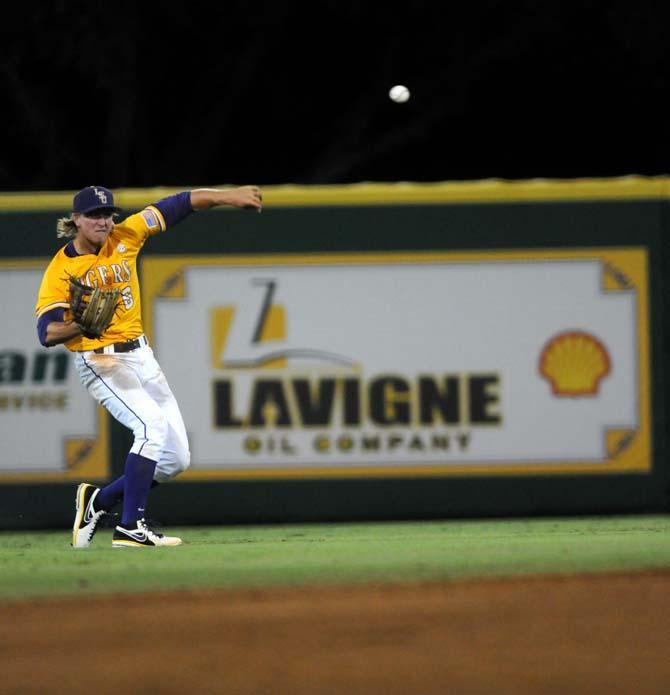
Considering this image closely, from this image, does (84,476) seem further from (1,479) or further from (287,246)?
(287,246)

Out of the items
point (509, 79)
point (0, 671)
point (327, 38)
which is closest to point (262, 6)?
point (327, 38)

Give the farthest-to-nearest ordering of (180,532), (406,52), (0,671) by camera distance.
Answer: (406,52), (180,532), (0,671)

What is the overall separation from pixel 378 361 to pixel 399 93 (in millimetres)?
11672

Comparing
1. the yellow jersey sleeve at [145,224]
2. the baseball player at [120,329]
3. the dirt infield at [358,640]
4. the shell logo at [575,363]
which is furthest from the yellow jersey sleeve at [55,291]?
the shell logo at [575,363]

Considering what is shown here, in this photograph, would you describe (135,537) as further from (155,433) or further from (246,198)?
(246,198)

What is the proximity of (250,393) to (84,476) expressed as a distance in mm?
1091

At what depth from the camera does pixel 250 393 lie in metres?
9.82

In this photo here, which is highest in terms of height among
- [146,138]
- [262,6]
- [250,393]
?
[262,6]

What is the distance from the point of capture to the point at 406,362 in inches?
388

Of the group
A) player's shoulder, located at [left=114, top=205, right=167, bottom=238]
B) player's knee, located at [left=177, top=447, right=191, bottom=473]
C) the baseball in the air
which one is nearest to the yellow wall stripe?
player's shoulder, located at [left=114, top=205, right=167, bottom=238]

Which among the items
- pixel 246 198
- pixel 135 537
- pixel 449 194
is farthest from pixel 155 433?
pixel 449 194

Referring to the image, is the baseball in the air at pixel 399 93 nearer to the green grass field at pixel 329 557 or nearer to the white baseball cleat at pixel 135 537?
the green grass field at pixel 329 557

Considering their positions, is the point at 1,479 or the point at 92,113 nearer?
the point at 1,479

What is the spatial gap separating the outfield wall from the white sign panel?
0.01 meters
